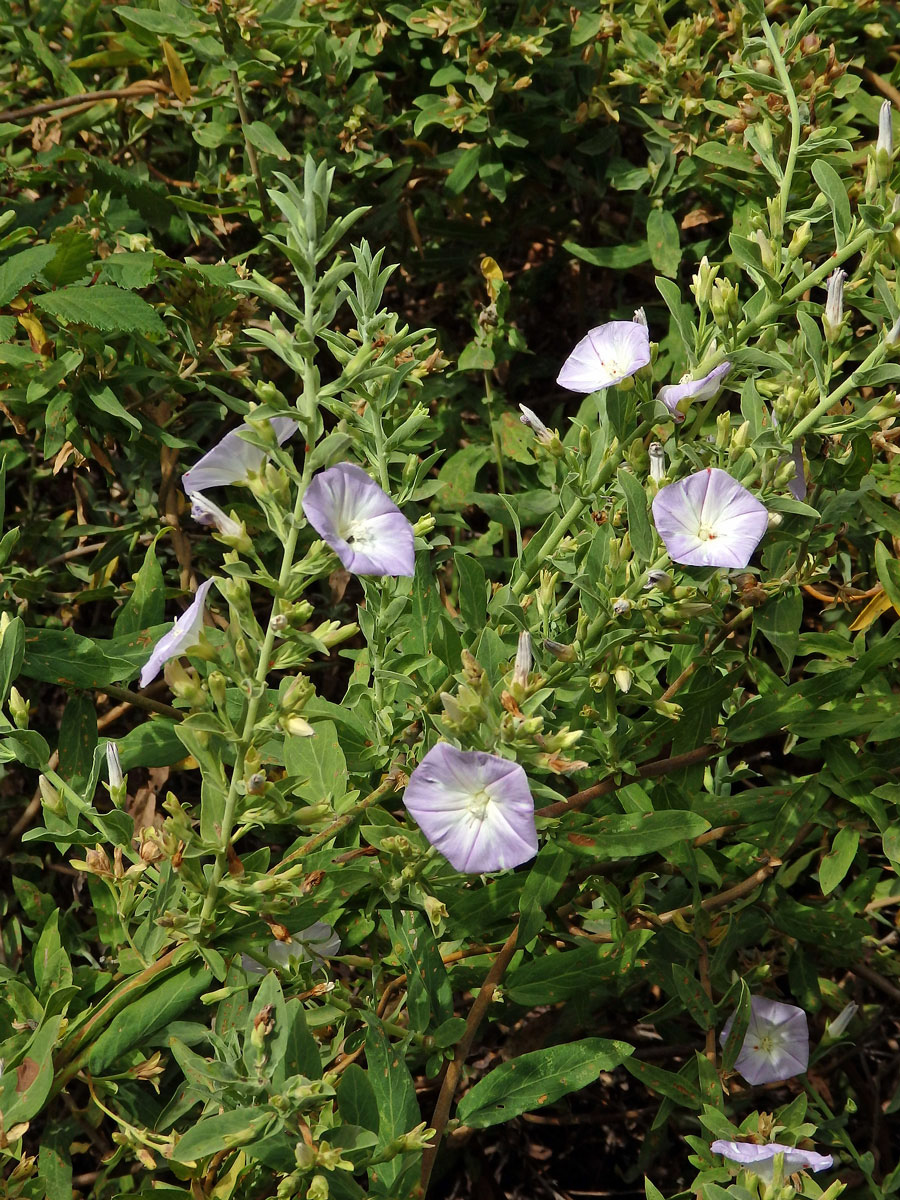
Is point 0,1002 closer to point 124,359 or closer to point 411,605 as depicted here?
point 411,605

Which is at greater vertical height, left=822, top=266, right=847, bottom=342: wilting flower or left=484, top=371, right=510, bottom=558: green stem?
left=822, top=266, right=847, bottom=342: wilting flower

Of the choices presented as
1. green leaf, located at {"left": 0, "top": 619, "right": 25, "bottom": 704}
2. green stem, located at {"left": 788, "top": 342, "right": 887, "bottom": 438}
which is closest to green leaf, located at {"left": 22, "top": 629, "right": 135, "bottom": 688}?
green leaf, located at {"left": 0, "top": 619, "right": 25, "bottom": 704}

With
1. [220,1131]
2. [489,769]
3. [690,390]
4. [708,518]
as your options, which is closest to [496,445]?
[690,390]

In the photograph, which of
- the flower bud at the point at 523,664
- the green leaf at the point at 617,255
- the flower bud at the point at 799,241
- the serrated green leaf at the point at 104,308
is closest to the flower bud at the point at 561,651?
the flower bud at the point at 523,664

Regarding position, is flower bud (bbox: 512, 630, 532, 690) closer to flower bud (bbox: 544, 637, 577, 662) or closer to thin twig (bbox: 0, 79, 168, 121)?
flower bud (bbox: 544, 637, 577, 662)

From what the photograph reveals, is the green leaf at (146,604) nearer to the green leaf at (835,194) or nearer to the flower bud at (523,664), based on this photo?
the flower bud at (523,664)

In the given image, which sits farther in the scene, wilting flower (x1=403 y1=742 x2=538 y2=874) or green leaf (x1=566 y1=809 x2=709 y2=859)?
green leaf (x1=566 y1=809 x2=709 y2=859)
